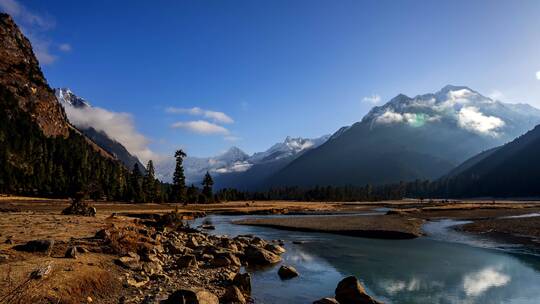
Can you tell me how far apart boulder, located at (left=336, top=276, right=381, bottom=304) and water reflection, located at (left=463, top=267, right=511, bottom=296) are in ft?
25.9

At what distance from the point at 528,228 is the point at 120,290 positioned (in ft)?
193

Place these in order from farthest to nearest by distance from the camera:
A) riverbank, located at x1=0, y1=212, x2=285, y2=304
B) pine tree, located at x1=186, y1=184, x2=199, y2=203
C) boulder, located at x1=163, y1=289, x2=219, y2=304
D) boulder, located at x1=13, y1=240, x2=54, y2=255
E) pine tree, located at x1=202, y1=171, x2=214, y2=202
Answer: pine tree, located at x1=202, y1=171, x2=214, y2=202, pine tree, located at x1=186, y1=184, x2=199, y2=203, boulder, located at x1=13, y1=240, x2=54, y2=255, boulder, located at x1=163, y1=289, x2=219, y2=304, riverbank, located at x1=0, y1=212, x2=285, y2=304

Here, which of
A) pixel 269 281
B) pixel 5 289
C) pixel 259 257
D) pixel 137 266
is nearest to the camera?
pixel 5 289

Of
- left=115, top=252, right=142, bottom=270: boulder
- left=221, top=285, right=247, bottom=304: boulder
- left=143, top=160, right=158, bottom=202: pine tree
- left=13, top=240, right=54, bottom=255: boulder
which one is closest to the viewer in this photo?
Answer: left=221, top=285, right=247, bottom=304: boulder

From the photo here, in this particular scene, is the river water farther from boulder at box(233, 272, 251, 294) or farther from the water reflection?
boulder at box(233, 272, 251, 294)

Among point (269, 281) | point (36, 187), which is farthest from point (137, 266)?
point (36, 187)

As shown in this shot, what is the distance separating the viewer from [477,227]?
62.9 metres

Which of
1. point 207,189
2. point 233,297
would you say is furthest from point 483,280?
point 207,189

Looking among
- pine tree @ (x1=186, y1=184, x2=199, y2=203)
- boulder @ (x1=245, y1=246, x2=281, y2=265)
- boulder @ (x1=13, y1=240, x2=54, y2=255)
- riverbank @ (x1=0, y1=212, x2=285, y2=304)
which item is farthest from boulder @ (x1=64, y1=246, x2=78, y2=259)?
pine tree @ (x1=186, y1=184, x2=199, y2=203)

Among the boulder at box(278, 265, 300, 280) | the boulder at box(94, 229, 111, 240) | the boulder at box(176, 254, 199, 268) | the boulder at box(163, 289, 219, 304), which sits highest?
the boulder at box(94, 229, 111, 240)

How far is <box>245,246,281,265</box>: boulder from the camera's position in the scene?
34.4m

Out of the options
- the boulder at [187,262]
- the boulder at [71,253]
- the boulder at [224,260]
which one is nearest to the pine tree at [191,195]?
the boulder at [224,260]

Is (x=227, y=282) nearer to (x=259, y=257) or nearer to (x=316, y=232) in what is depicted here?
(x=259, y=257)

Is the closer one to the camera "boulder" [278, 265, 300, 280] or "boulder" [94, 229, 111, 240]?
"boulder" [278, 265, 300, 280]
